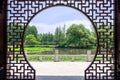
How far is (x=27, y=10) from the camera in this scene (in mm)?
5719

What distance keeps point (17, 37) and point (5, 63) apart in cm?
59

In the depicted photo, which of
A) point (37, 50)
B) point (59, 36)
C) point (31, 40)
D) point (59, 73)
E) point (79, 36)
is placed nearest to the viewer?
point (59, 73)

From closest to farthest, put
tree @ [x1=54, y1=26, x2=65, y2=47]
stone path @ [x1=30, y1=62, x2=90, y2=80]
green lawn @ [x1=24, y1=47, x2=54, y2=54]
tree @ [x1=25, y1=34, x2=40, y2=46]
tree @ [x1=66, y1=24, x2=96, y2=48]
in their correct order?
stone path @ [x1=30, y1=62, x2=90, y2=80], tree @ [x1=66, y1=24, x2=96, y2=48], green lawn @ [x1=24, y1=47, x2=54, y2=54], tree @ [x1=25, y1=34, x2=40, y2=46], tree @ [x1=54, y1=26, x2=65, y2=47]

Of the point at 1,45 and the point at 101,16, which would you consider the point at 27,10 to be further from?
the point at 101,16

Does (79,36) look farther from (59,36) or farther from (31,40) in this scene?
(31,40)

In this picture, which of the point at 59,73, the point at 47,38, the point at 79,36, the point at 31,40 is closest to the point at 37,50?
the point at 31,40

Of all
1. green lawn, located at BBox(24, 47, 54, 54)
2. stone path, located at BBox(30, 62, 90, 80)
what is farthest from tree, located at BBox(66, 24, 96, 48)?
stone path, located at BBox(30, 62, 90, 80)

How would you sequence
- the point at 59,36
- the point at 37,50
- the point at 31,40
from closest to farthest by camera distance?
the point at 31,40
the point at 37,50
the point at 59,36

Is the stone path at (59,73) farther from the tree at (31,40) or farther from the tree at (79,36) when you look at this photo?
the tree at (31,40)

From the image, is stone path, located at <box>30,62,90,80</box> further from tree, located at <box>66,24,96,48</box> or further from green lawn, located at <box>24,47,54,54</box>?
green lawn, located at <box>24,47,54,54</box>

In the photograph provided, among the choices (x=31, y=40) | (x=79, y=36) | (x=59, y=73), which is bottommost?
(x=59, y=73)

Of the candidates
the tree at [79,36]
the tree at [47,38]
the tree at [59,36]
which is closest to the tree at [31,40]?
the tree at [47,38]

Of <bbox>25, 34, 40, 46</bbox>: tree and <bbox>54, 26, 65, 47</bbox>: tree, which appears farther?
<bbox>54, 26, 65, 47</bbox>: tree

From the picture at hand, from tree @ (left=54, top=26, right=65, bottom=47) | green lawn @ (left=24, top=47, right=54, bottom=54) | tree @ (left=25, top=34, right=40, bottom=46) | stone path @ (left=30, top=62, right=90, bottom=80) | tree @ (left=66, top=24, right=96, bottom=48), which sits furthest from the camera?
tree @ (left=54, top=26, right=65, bottom=47)
